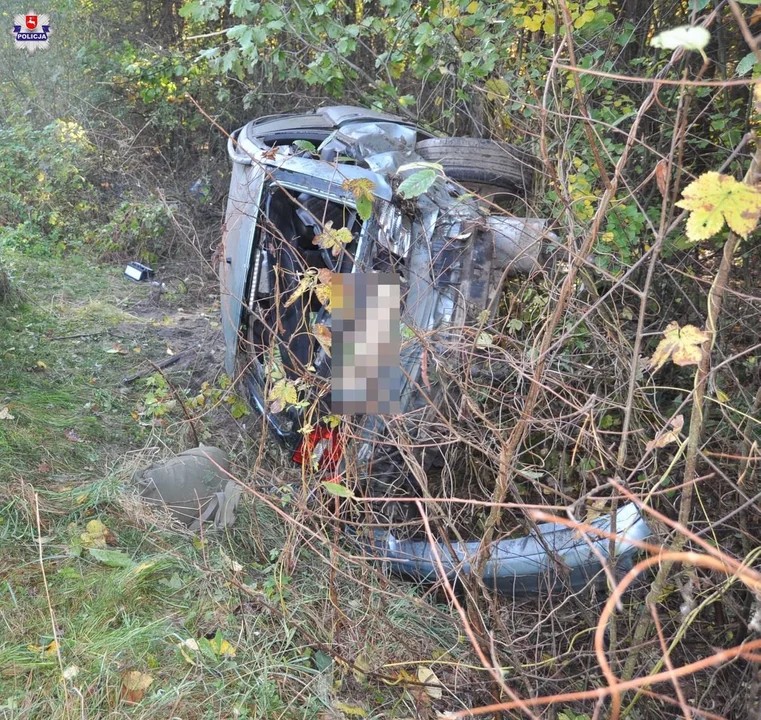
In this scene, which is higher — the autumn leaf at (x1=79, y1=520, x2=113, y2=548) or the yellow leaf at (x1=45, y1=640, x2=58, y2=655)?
the yellow leaf at (x1=45, y1=640, x2=58, y2=655)

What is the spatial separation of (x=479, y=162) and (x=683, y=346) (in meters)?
2.36

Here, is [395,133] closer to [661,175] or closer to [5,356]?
[661,175]

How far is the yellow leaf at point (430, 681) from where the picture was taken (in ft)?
7.30

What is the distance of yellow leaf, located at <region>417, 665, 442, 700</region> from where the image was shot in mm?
2225

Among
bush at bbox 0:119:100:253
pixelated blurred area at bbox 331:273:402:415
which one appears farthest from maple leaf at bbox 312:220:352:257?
bush at bbox 0:119:100:253

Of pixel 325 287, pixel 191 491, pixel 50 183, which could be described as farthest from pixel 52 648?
pixel 50 183

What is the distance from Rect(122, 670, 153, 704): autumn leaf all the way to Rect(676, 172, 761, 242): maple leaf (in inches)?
87.2

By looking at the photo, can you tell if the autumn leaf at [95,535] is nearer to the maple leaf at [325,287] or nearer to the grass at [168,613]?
the grass at [168,613]

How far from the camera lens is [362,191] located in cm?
221

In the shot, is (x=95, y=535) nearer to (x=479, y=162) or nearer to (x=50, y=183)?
(x=479, y=162)

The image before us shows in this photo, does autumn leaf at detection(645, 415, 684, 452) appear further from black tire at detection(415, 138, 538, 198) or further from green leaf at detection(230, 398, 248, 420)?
green leaf at detection(230, 398, 248, 420)

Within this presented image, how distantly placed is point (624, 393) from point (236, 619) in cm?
181

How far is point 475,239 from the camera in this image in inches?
107

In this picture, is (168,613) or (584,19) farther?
(584,19)
